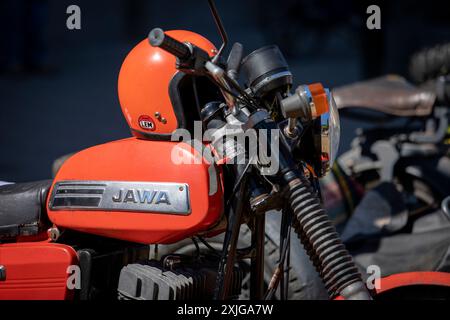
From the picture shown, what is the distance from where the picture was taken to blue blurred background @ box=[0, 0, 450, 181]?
7.49 meters

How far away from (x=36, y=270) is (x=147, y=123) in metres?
0.59

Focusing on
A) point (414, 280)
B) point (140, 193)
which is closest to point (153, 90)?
point (140, 193)

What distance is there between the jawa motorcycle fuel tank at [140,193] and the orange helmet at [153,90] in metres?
0.05

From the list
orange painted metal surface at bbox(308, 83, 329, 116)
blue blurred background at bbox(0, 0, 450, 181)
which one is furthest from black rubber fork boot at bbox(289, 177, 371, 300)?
blue blurred background at bbox(0, 0, 450, 181)

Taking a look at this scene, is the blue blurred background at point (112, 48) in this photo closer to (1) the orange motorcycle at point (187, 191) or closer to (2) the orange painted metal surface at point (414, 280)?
(1) the orange motorcycle at point (187, 191)

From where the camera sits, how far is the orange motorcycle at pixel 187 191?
214 centimetres

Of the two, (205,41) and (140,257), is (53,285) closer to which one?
(140,257)

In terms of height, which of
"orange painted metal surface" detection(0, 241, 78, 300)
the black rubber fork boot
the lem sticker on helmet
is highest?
the lem sticker on helmet

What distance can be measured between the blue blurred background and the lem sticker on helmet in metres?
3.90

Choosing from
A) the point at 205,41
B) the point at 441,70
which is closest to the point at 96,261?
the point at 205,41

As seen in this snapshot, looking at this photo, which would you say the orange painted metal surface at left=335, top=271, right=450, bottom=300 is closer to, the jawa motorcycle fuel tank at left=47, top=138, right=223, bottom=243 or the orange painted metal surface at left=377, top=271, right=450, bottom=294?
the orange painted metal surface at left=377, top=271, right=450, bottom=294

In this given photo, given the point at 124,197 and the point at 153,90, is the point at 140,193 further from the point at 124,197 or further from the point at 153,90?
the point at 153,90

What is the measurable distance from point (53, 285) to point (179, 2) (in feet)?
35.7

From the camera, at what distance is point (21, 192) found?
8.34 feet
